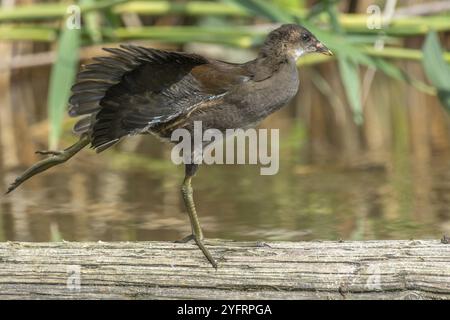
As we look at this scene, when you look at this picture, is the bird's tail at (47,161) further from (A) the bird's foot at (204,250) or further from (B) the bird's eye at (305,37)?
(B) the bird's eye at (305,37)

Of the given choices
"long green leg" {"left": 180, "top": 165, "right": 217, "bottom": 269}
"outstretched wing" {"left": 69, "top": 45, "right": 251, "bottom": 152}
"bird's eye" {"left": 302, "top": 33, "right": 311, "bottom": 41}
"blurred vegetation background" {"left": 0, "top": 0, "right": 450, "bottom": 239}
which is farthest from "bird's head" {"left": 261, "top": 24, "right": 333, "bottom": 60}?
"blurred vegetation background" {"left": 0, "top": 0, "right": 450, "bottom": 239}

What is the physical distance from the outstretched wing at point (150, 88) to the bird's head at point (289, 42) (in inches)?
5.0

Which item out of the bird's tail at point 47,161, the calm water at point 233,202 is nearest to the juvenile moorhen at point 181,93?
the bird's tail at point 47,161

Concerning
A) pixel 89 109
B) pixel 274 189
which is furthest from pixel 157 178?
pixel 89 109

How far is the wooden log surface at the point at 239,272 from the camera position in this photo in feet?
Answer: 9.30

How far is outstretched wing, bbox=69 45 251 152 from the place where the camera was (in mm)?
3018

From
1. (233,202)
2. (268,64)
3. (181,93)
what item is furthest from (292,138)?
(181,93)

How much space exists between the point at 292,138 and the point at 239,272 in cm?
348

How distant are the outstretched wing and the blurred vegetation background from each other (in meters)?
1.21

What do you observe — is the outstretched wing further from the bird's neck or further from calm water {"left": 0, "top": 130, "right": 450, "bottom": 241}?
calm water {"left": 0, "top": 130, "right": 450, "bottom": 241}

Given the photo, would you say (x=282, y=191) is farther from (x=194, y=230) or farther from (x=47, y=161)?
(x=194, y=230)

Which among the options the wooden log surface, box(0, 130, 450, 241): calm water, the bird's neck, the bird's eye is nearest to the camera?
the wooden log surface
